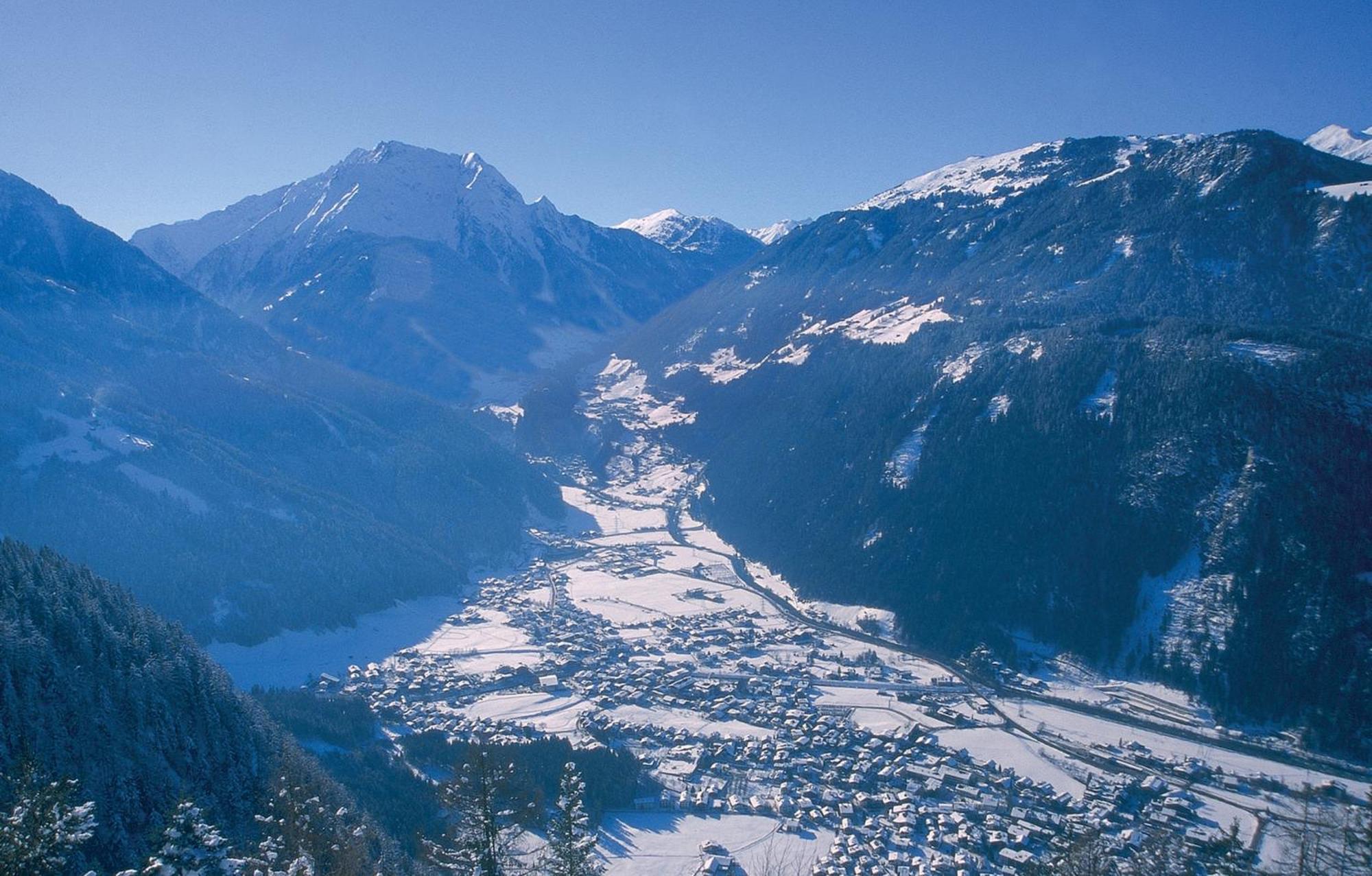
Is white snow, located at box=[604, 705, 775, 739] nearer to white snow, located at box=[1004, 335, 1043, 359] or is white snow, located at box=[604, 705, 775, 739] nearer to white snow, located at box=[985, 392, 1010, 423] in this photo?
white snow, located at box=[985, 392, 1010, 423]

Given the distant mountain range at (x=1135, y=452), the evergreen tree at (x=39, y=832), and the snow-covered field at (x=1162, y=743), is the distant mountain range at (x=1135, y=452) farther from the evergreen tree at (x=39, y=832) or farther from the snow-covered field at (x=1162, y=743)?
the evergreen tree at (x=39, y=832)

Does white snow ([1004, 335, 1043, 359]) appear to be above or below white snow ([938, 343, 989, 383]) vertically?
above

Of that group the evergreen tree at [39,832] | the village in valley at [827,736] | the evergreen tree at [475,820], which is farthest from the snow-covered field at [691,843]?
the evergreen tree at [39,832]

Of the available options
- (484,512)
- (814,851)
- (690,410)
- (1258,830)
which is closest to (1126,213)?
(690,410)

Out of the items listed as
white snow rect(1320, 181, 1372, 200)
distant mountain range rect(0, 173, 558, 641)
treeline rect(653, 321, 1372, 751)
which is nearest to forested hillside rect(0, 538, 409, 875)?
distant mountain range rect(0, 173, 558, 641)

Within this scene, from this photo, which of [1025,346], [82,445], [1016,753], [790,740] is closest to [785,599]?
[790,740]

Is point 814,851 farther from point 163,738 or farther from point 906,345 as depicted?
point 906,345
